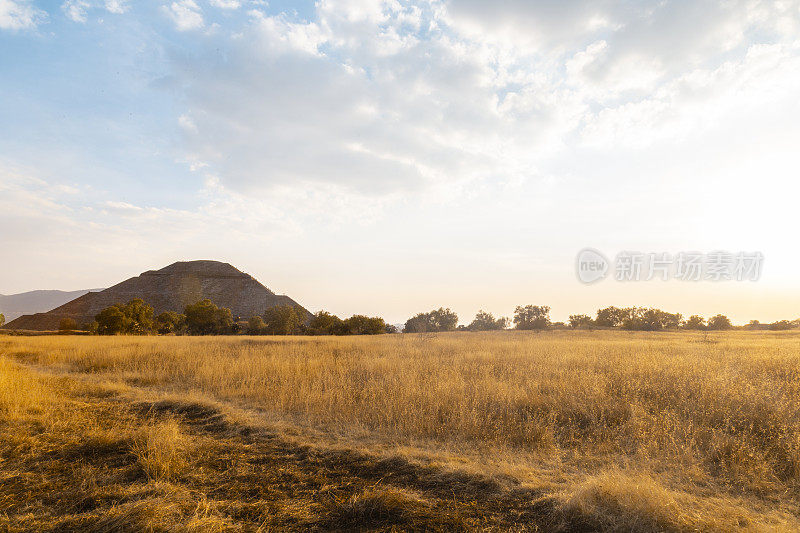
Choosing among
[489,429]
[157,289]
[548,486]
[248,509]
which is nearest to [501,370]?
[489,429]

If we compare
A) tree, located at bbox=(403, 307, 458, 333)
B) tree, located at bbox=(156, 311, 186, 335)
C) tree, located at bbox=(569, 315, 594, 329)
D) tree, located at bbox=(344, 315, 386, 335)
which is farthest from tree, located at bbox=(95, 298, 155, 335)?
tree, located at bbox=(569, 315, 594, 329)

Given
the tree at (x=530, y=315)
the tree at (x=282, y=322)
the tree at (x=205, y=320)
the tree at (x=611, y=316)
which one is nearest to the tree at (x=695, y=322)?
the tree at (x=611, y=316)

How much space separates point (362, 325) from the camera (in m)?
52.9

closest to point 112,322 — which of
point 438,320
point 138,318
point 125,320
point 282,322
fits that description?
point 125,320

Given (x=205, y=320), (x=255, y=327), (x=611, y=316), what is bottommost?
(x=255, y=327)

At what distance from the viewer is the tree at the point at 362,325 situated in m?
52.7

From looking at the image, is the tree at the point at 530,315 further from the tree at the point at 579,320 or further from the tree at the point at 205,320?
the tree at the point at 205,320

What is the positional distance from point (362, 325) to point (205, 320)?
22.4 metres

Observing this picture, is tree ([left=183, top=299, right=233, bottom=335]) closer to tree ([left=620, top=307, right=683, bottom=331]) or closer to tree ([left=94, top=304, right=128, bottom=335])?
tree ([left=94, top=304, right=128, bottom=335])

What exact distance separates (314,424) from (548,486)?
413 centimetres

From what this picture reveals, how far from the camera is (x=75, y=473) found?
4.16 meters

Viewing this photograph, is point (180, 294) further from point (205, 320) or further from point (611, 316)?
point (611, 316)

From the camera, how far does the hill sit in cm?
8512

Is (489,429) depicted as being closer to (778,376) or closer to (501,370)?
(501,370)
